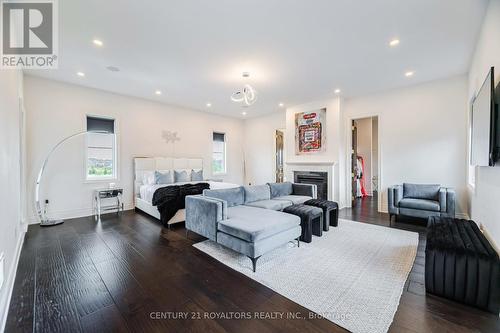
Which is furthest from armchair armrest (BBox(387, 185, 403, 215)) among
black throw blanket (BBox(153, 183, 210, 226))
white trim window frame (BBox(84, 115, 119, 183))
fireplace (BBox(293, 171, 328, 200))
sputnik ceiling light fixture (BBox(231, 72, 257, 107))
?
white trim window frame (BBox(84, 115, 119, 183))

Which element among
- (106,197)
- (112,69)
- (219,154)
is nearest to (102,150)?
(106,197)

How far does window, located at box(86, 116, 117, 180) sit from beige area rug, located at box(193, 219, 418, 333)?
12.5ft

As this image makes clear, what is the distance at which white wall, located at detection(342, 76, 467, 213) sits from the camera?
4.40 m

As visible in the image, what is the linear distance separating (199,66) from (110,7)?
1666mm

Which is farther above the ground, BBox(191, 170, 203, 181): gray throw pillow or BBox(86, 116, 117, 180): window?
BBox(86, 116, 117, 180): window

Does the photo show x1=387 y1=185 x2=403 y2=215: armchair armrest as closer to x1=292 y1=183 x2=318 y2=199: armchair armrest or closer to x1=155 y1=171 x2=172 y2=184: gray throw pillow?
x1=292 y1=183 x2=318 y2=199: armchair armrest

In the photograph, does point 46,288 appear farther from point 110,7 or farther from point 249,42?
point 249,42

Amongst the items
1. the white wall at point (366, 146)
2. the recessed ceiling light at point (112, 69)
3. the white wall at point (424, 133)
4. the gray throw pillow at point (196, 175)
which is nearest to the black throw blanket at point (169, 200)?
the gray throw pillow at point (196, 175)

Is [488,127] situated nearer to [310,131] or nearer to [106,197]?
[310,131]

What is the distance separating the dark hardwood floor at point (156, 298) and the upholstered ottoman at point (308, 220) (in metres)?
1.31

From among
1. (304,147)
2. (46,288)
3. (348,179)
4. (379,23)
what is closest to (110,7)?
(46,288)

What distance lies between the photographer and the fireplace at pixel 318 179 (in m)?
5.92

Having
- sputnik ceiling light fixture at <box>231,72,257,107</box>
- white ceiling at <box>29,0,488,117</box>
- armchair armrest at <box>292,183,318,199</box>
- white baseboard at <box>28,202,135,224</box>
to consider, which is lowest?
white baseboard at <box>28,202,135,224</box>

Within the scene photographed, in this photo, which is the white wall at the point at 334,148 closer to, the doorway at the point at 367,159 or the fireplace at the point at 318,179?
the fireplace at the point at 318,179
